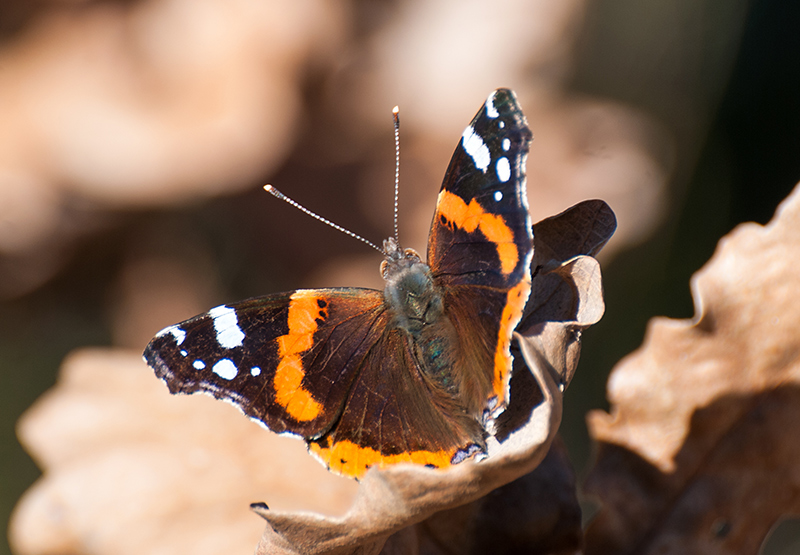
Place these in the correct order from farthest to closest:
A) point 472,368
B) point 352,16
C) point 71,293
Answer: point 71,293, point 352,16, point 472,368

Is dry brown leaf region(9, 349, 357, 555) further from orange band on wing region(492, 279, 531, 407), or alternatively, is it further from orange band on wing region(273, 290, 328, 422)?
orange band on wing region(492, 279, 531, 407)

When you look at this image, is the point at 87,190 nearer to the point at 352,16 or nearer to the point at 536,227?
the point at 352,16

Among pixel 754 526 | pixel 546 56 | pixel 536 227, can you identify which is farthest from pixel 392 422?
pixel 546 56

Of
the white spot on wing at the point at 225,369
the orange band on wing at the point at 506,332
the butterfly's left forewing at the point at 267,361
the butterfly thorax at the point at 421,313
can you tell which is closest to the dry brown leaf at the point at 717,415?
the orange band on wing at the point at 506,332

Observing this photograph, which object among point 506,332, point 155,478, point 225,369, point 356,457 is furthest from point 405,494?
point 155,478

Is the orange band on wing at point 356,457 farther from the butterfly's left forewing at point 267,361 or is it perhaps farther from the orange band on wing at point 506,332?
the orange band on wing at point 506,332

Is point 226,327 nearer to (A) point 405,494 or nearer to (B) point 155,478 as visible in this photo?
(B) point 155,478
